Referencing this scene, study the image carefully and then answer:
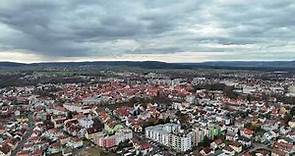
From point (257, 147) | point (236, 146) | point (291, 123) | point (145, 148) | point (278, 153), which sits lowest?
point (257, 147)

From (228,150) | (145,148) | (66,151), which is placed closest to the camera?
(228,150)

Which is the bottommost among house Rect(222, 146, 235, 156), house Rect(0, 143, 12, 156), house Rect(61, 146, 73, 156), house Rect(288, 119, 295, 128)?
house Rect(61, 146, 73, 156)

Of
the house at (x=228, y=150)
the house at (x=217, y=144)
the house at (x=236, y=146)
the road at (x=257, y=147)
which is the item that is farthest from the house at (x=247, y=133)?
the house at (x=228, y=150)

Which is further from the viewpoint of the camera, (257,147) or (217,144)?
(257,147)

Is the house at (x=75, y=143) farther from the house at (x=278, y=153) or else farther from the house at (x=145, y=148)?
the house at (x=278, y=153)

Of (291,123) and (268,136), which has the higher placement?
(291,123)

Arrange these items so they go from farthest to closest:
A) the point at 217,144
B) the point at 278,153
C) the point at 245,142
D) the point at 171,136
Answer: the point at 245,142
the point at 171,136
the point at 217,144
the point at 278,153

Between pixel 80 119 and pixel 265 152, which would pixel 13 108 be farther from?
pixel 265 152

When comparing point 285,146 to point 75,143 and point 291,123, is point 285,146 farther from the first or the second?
point 75,143

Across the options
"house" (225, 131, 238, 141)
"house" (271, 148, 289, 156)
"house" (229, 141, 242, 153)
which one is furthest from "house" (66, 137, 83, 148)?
"house" (271, 148, 289, 156)

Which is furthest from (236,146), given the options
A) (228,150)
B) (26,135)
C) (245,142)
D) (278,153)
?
(26,135)

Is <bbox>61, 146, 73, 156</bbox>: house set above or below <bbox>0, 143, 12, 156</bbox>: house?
below

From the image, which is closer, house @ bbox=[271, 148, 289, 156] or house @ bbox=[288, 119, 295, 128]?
house @ bbox=[271, 148, 289, 156]

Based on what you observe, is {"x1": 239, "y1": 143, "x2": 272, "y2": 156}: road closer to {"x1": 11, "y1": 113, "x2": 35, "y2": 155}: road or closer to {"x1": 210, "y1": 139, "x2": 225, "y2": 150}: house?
{"x1": 210, "y1": 139, "x2": 225, "y2": 150}: house
